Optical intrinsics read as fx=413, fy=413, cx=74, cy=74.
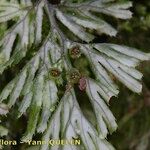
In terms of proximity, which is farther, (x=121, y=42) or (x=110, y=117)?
(x=121, y=42)

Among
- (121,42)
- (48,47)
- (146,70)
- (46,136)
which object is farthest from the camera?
(146,70)

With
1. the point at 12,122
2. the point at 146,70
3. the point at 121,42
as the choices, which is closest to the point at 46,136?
the point at 12,122

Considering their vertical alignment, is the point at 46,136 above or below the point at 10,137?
above

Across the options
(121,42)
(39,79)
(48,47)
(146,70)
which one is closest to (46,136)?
(39,79)

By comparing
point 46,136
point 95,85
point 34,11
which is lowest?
point 46,136

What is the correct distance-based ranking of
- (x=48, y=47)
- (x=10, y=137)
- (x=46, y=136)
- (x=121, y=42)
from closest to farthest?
(x=46, y=136)
(x=48, y=47)
(x=10, y=137)
(x=121, y=42)

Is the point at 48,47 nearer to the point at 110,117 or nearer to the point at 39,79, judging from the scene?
the point at 39,79

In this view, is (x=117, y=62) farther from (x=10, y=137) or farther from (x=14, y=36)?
(x=10, y=137)
